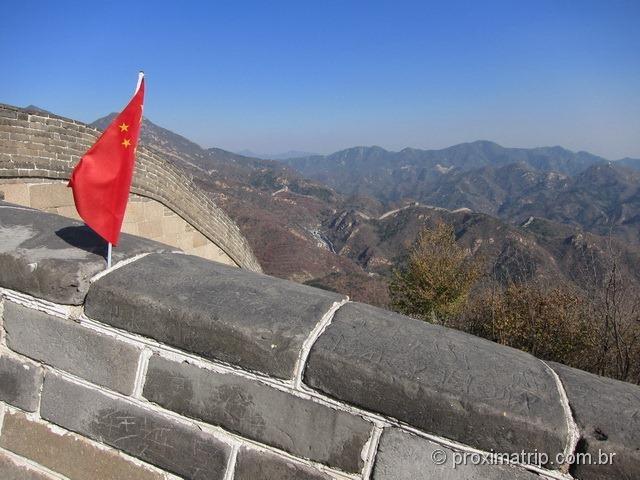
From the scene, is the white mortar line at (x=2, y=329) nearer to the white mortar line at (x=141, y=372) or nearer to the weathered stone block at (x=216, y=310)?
the weathered stone block at (x=216, y=310)

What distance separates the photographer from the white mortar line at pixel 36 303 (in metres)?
1.44

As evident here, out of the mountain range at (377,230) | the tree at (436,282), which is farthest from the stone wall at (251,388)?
the tree at (436,282)

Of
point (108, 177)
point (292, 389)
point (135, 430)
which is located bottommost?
point (135, 430)

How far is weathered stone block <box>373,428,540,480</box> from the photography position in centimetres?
105

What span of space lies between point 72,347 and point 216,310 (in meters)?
0.57

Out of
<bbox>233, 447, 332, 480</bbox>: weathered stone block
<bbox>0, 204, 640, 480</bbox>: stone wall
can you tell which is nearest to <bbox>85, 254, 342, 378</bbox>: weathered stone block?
<bbox>0, 204, 640, 480</bbox>: stone wall

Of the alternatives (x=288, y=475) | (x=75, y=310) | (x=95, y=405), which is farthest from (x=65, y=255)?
(x=288, y=475)

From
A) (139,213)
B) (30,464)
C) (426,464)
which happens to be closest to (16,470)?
(30,464)

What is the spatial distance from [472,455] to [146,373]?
949 millimetres

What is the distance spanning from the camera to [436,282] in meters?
18.6

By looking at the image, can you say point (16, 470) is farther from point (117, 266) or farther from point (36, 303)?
point (117, 266)

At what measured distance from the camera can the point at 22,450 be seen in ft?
5.14

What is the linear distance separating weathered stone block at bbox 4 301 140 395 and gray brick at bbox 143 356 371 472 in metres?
0.10

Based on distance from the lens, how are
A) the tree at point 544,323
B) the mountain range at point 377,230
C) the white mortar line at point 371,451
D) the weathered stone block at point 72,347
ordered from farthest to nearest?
the mountain range at point 377,230 < the tree at point 544,323 < the weathered stone block at point 72,347 < the white mortar line at point 371,451
